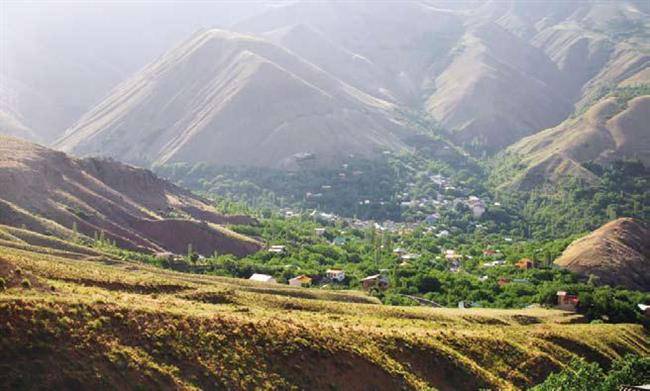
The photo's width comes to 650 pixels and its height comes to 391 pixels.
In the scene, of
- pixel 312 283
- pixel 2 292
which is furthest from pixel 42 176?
pixel 2 292

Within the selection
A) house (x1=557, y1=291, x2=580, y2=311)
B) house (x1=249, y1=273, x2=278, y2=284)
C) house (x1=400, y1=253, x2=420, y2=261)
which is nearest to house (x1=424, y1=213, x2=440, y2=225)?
house (x1=400, y1=253, x2=420, y2=261)

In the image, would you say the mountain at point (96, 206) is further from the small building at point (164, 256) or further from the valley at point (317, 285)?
the small building at point (164, 256)

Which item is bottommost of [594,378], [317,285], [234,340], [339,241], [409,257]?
[339,241]

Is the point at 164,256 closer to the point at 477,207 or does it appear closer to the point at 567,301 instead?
the point at 567,301

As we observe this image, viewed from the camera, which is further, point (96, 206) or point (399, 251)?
point (399, 251)

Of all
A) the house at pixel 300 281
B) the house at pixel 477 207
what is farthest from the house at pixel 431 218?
the house at pixel 300 281

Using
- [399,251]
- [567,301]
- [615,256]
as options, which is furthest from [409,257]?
[567,301]

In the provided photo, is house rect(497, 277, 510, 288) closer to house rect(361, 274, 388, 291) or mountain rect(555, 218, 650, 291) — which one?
mountain rect(555, 218, 650, 291)
